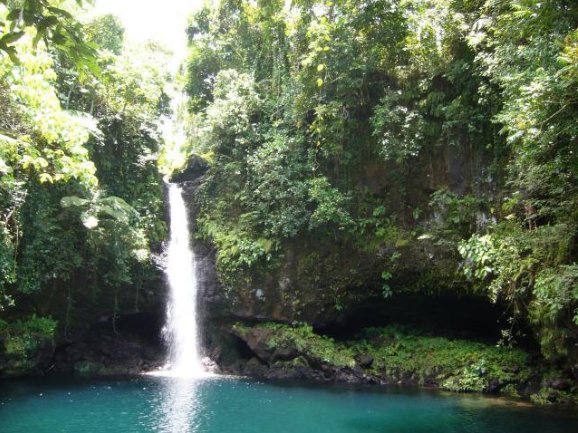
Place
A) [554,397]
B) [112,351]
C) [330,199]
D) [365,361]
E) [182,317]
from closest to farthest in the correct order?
[554,397], [365,361], [330,199], [112,351], [182,317]

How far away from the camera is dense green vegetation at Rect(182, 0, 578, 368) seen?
11.0m

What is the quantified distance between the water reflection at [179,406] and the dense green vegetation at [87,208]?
3.53 m

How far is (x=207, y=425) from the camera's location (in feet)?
29.8

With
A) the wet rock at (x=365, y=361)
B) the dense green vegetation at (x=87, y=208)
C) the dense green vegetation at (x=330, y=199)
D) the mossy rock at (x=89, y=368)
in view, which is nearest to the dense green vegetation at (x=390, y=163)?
the dense green vegetation at (x=330, y=199)

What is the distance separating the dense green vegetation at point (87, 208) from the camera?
1144 cm

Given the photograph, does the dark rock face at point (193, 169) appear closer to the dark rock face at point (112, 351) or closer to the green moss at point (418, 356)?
the dark rock face at point (112, 351)

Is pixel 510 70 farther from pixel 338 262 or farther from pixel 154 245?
pixel 154 245

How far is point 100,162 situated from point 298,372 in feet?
30.5

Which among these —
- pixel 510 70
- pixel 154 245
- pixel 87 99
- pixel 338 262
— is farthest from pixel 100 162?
pixel 510 70

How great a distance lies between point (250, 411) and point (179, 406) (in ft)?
5.33

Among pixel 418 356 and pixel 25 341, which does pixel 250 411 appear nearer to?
pixel 418 356

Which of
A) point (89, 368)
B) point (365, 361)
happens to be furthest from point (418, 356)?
point (89, 368)

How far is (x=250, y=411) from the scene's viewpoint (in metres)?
10.2

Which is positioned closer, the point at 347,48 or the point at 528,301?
the point at 528,301
